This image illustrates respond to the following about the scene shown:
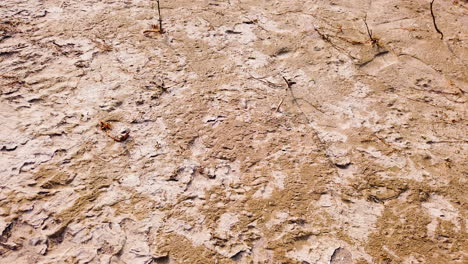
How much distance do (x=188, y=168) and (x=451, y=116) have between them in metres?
0.99

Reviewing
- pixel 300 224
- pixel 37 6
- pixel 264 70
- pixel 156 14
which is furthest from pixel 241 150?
pixel 37 6

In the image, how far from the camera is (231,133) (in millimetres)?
1471

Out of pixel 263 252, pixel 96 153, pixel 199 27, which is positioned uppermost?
pixel 199 27

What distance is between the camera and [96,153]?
1.37m

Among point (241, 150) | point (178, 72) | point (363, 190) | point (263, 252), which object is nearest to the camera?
point (263, 252)

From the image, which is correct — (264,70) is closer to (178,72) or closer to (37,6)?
(178,72)

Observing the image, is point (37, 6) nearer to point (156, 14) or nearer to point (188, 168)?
point (156, 14)

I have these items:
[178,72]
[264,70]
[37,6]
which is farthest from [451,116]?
[37,6]

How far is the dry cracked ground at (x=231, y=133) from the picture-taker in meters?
1.18

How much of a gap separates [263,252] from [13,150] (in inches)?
34.6

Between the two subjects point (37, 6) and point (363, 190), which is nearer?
point (363, 190)

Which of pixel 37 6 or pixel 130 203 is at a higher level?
pixel 37 6

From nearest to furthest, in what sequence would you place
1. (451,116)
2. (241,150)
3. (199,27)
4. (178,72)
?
1. (241,150)
2. (451,116)
3. (178,72)
4. (199,27)

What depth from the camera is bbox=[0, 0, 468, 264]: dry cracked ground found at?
1.18 meters
